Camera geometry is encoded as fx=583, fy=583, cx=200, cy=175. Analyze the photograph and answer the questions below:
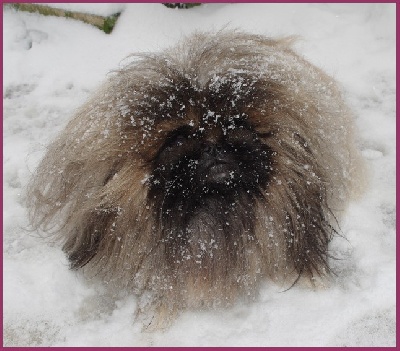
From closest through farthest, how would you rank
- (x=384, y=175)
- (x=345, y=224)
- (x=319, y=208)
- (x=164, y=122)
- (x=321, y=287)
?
1. (x=164, y=122)
2. (x=319, y=208)
3. (x=321, y=287)
4. (x=345, y=224)
5. (x=384, y=175)

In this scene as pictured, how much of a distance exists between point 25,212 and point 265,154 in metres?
1.27

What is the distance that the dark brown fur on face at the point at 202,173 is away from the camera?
187 centimetres

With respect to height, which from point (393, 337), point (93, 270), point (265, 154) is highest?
point (265, 154)

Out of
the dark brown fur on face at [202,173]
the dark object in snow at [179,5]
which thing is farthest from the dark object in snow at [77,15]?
the dark brown fur on face at [202,173]

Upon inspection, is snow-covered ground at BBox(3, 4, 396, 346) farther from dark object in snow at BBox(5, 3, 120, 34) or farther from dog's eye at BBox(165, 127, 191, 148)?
dog's eye at BBox(165, 127, 191, 148)

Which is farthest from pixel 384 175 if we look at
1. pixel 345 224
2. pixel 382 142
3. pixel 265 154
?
pixel 265 154

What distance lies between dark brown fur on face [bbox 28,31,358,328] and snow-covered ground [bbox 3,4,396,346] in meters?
0.14

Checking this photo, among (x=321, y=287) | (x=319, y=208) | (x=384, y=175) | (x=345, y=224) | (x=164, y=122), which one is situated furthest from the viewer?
(x=384, y=175)

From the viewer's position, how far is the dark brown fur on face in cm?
187

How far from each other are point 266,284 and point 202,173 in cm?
69

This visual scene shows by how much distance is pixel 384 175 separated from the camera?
280cm

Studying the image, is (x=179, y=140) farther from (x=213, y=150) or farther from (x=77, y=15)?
(x=77, y=15)

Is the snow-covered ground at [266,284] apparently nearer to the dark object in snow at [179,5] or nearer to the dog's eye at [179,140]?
the dark object in snow at [179,5]

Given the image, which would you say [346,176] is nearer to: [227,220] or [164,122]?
[227,220]
